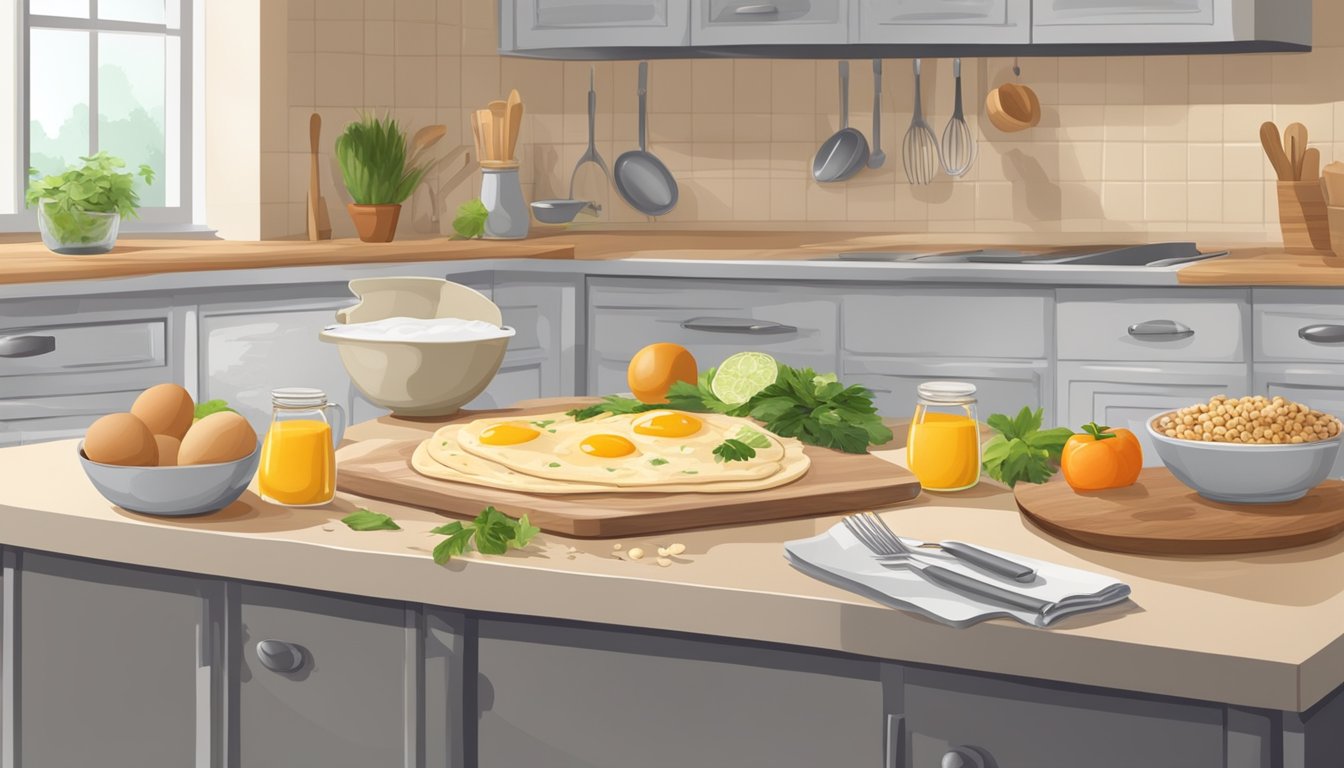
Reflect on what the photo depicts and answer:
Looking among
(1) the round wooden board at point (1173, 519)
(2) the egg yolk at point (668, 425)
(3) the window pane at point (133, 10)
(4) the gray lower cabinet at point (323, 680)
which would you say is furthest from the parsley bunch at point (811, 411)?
(3) the window pane at point (133, 10)

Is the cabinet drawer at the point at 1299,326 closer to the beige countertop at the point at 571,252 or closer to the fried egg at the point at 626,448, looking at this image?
the beige countertop at the point at 571,252

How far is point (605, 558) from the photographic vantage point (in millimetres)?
1203

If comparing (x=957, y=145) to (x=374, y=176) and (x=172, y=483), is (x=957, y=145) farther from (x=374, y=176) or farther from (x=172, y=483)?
(x=172, y=483)

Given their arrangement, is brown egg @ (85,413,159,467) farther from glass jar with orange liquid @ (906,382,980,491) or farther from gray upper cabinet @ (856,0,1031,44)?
gray upper cabinet @ (856,0,1031,44)

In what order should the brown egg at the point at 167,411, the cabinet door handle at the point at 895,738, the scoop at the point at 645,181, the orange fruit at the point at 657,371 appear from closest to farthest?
the cabinet door handle at the point at 895,738
the brown egg at the point at 167,411
the orange fruit at the point at 657,371
the scoop at the point at 645,181

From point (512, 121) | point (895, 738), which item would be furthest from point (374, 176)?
point (895, 738)

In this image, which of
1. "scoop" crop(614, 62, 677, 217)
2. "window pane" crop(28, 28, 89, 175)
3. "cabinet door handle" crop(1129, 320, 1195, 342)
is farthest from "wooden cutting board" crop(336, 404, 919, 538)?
"scoop" crop(614, 62, 677, 217)

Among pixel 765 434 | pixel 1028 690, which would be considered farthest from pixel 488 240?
pixel 1028 690

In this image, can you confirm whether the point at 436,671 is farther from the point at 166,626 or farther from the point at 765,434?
the point at 765,434

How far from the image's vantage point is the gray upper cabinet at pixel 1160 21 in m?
3.67

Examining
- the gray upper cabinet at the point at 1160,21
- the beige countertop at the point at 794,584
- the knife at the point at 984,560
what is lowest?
the beige countertop at the point at 794,584

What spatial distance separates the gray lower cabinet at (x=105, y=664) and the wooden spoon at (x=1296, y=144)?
122 inches

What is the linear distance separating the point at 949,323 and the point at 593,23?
1.30 m

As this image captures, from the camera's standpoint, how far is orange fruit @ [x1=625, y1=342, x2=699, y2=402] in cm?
183
